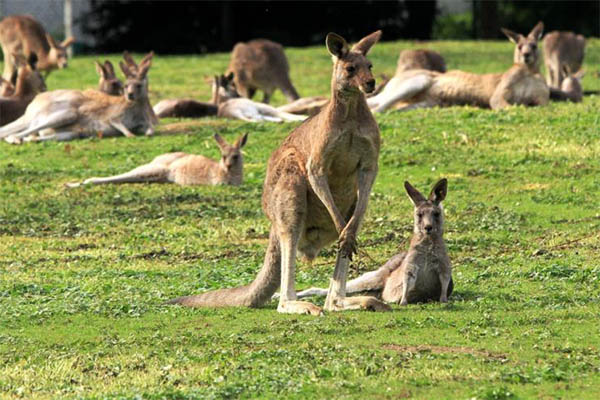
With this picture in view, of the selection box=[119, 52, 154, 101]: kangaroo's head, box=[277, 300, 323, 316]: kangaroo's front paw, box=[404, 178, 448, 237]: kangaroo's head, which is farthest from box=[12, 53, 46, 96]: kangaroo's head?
box=[277, 300, 323, 316]: kangaroo's front paw

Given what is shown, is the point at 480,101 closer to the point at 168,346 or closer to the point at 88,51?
the point at 168,346

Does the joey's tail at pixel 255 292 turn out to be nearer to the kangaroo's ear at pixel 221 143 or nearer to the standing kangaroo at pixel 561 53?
the kangaroo's ear at pixel 221 143

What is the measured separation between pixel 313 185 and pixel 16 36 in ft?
51.4

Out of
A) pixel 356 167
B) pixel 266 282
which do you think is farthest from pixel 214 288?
pixel 356 167

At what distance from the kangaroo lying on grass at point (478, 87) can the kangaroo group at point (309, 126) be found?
0.02 meters

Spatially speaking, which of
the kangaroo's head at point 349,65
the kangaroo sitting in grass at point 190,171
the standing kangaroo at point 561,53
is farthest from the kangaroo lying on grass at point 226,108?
the kangaroo's head at point 349,65

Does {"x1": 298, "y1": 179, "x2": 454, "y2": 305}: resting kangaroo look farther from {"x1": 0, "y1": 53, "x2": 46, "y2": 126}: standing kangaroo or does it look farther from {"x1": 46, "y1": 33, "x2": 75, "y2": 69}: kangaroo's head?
{"x1": 46, "y1": 33, "x2": 75, "y2": 69}: kangaroo's head

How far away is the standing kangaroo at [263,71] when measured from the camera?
19844mm

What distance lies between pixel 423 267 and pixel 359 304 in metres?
0.52

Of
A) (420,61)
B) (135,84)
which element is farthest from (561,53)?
(135,84)

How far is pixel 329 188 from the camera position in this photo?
779 centimetres

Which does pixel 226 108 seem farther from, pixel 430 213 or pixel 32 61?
pixel 430 213

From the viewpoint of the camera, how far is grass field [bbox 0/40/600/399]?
6.05 m

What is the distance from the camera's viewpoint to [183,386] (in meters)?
5.91
